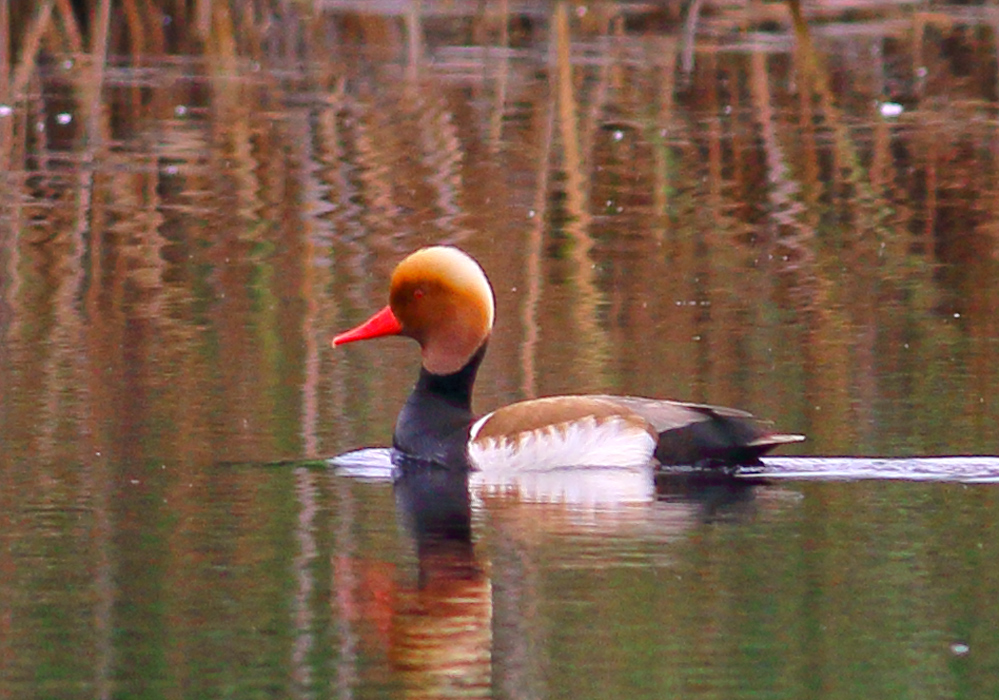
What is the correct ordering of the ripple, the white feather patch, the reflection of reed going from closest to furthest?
the ripple < the white feather patch < the reflection of reed

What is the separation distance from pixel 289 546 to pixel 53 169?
9.84m

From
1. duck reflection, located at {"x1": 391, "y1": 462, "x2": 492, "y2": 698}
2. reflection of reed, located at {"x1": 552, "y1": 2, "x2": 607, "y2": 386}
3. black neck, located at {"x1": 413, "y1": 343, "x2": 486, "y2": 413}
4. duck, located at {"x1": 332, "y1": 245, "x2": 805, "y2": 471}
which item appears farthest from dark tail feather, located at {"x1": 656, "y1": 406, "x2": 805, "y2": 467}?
reflection of reed, located at {"x1": 552, "y1": 2, "x2": 607, "y2": 386}

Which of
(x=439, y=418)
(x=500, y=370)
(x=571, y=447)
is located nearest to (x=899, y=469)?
(x=571, y=447)

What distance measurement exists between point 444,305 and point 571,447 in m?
0.99

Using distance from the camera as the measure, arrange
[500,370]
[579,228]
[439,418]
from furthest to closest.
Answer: [579,228] → [500,370] → [439,418]

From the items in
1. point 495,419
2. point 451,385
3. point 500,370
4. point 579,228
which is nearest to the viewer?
point 495,419

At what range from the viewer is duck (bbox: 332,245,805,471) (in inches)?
314

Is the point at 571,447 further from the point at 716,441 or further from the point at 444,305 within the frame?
the point at 444,305

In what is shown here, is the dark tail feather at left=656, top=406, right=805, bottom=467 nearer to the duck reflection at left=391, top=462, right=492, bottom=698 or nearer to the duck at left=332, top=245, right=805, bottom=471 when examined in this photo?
the duck at left=332, top=245, right=805, bottom=471

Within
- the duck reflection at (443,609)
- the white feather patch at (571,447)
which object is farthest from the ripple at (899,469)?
the duck reflection at (443,609)

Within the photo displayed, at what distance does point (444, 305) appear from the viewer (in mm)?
8867

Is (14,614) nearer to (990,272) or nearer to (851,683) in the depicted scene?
(851,683)

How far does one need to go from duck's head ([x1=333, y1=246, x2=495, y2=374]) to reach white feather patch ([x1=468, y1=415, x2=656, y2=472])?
0.62m

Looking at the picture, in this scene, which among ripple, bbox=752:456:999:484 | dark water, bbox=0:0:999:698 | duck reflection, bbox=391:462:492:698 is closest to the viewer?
duck reflection, bbox=391:462:492:698
